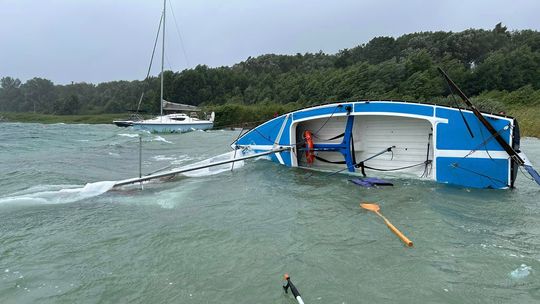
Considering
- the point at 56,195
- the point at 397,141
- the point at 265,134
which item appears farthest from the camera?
the point at 265,134

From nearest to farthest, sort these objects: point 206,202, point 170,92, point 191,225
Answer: point 191,225
point 206,202
point 170,92

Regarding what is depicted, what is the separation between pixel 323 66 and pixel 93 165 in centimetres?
7698

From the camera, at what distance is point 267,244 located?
17.5 ft

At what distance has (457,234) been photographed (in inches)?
218

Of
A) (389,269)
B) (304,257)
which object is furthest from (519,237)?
(304,257)

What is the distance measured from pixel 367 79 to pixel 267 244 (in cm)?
5183

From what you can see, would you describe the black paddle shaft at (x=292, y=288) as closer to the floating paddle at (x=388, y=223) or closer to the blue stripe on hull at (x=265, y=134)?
the floating paddle at (x=388, y=223)

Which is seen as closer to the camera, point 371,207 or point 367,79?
point 371,207

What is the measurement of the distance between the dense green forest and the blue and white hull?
2824 cm

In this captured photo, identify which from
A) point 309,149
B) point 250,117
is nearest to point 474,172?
point 309,149

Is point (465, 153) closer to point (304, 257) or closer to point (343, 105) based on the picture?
point (343, 105)

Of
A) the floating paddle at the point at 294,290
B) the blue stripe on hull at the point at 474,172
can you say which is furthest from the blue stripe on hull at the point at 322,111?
the floating paddle at the point at 294,290

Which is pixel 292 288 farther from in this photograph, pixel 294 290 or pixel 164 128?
pixel 164 128

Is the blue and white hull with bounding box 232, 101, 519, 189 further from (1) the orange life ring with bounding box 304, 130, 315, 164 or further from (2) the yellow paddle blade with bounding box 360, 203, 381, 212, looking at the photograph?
(2) the yellow paddle blade with bounding box 360, 203, 381, 212
